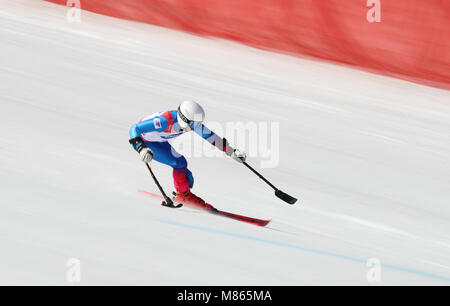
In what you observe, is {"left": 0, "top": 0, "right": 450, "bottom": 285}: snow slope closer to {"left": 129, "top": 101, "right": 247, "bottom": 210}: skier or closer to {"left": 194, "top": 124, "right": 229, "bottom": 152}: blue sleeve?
{"left": 129, "top": 101, "right": 247, "bottom": 210}: skier

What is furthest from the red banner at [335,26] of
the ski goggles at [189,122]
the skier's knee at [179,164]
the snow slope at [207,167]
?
the ski goggles at [189,122]

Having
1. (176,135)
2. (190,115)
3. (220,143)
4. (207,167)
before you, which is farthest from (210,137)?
(207,167)

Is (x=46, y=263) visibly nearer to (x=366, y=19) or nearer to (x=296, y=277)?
(x=296, y=277)

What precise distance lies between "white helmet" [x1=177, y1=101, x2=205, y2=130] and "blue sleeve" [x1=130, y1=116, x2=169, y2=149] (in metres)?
0.15

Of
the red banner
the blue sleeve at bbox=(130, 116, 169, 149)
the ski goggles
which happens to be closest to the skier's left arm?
the ski goggles

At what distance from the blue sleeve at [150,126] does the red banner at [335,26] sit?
4494 millimetres

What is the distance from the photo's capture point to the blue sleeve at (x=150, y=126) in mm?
4680

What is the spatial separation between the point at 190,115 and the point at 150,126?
38 centimetres

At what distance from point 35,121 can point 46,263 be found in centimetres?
276

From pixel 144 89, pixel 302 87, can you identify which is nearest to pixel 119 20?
pixel 144 89

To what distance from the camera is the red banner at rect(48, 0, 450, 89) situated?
8.10m

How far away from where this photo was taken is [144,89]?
24.8ft

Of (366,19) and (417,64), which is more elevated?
(366,19)

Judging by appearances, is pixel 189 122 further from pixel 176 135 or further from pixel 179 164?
pixel 179 164
